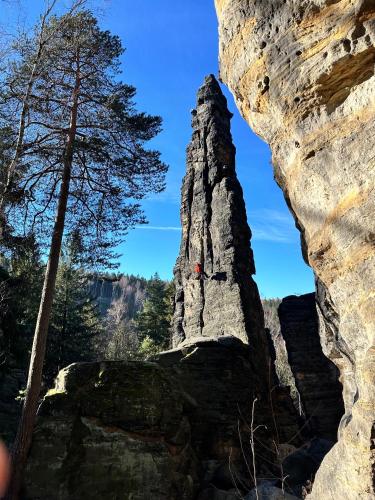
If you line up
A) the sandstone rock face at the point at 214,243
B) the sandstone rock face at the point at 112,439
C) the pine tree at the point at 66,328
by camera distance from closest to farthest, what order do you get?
the sandstone rock face at the point at 112,439 < the sandstone rock face at the point at 214,243 < the pine tree at the point at 66,328

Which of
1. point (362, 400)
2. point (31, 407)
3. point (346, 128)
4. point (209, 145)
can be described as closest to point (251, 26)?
point (346, 128)

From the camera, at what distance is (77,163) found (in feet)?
37.0

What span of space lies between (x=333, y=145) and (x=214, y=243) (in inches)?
622

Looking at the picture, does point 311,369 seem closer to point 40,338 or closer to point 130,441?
point 130,441

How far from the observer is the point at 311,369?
692 inches

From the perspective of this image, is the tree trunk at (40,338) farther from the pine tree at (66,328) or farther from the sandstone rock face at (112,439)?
the pine tree at (66,328)

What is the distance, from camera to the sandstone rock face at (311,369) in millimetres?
16422

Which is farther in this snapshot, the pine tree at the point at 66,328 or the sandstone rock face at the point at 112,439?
the pine tree at the point at 66,328

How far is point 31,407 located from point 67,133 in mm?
7223

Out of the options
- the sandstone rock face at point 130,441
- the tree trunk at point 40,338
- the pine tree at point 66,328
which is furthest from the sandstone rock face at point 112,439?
the pine tree at point 66,328

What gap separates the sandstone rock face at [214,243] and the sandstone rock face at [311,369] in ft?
8.60

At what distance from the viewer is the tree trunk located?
7766mm

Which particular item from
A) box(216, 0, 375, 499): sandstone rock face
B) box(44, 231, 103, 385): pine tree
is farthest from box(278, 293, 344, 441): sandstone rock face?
box(216, 0, 375, 499): sandstone rock face

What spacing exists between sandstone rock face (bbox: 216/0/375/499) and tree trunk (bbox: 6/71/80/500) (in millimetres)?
6620
